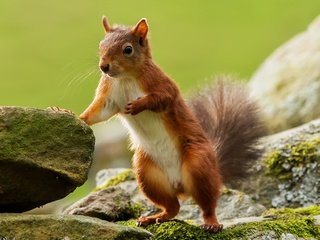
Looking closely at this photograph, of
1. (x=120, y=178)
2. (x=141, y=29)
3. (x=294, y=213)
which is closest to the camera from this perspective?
(x=141, y=29)

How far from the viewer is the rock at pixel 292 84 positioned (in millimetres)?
11305

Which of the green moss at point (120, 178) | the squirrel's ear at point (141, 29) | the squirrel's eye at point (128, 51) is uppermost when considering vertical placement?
the squirrel's ear at point (141, 29)

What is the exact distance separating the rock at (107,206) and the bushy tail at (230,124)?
88 cm

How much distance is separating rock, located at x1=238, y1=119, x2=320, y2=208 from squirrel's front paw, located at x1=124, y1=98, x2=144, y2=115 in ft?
7.02

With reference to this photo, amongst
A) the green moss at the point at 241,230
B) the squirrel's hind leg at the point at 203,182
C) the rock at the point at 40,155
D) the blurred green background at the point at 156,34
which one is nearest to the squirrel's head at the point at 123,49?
the rock at the point at 40,155

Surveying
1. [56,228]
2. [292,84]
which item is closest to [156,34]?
[292,84]

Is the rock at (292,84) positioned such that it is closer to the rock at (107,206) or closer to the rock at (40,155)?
the rock at (107,206)

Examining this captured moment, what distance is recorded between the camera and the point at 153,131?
7.64 metres

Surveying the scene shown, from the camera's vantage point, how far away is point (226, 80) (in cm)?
937

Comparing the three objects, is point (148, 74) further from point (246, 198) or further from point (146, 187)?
point (246, 198)

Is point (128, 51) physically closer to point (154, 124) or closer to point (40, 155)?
point (154, 124)

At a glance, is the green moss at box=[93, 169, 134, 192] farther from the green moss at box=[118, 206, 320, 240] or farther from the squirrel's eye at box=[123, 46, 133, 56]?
the squirrel's eye at box=[123, 46, 133, 56]

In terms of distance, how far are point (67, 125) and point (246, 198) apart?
2.29 m

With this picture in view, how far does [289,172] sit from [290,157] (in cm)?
14
